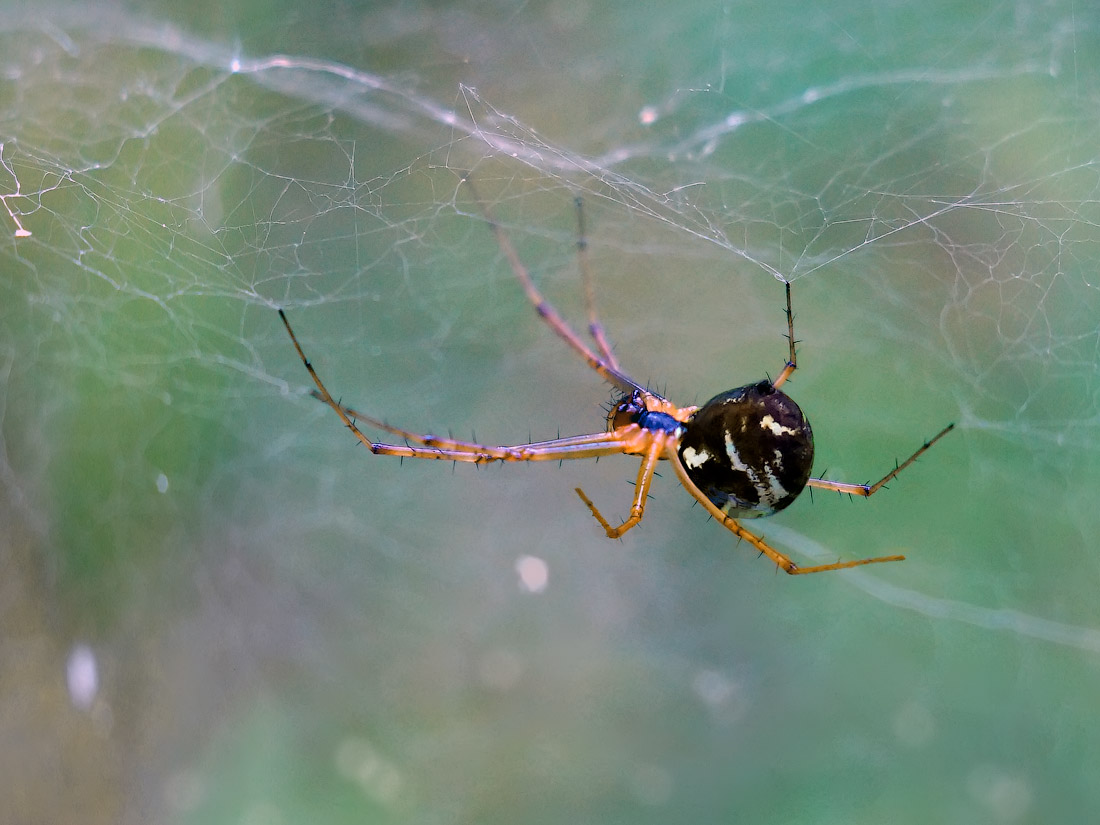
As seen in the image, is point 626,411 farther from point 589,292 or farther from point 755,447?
point 589,292

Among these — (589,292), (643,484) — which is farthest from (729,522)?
(589,292)

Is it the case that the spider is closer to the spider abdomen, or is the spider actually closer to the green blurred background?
the spider abdomen

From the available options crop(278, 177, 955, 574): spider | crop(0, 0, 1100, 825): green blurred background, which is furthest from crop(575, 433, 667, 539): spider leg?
crop(0, 0, 1100, 825): green blurred background

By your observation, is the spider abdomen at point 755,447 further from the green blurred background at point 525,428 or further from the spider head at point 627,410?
the green blurred background at point 525,428

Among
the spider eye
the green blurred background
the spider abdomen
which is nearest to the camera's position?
the spider abdomen

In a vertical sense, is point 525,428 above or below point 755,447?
below

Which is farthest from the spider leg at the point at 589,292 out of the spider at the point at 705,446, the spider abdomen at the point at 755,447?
the spider abdomen at the point at 755,447
